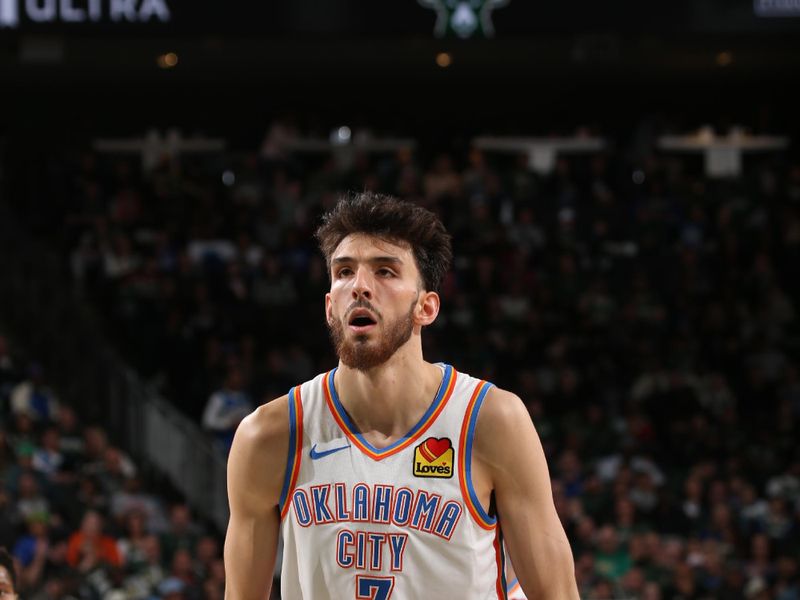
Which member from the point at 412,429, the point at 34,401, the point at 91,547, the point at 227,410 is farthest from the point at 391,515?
the point at 227,410

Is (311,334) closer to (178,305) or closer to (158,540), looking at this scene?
(178,305)

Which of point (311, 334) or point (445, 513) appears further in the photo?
point (311, 334)

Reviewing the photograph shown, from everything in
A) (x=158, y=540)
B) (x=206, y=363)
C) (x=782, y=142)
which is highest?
(x=782, y=142)

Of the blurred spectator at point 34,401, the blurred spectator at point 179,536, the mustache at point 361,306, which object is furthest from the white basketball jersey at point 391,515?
the blurred spectator at point 34,401

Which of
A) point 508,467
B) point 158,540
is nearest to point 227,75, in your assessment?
point 158,540

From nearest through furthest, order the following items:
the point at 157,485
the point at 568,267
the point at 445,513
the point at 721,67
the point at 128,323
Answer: the point at 445,513, the point at 157,485, the point at 128,323, the point at 568,267, the point at 721,67

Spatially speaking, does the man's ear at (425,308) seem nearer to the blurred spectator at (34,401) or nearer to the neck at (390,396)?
the neck at (390,396)

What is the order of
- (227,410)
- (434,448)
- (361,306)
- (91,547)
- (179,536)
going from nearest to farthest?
(361,306) < (434,448) < (91,547) < (179,536) < (227,410)

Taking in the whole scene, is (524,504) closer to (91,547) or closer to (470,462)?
(470,462)

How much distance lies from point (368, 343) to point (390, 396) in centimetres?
21

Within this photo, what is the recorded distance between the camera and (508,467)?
3.53 m

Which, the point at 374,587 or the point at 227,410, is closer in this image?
the point at 374,587

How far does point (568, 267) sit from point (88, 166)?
539cm

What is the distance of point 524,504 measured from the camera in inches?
140
